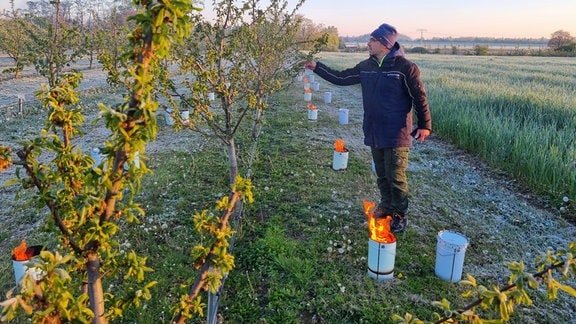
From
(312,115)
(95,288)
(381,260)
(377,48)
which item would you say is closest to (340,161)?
(377,48)

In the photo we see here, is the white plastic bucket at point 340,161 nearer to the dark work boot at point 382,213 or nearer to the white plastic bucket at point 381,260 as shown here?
the dark work boot at point 382,213

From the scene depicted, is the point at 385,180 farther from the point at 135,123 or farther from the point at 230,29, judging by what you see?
the point at 135,123

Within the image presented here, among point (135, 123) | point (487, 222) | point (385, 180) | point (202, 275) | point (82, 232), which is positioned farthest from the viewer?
point (487, 222)

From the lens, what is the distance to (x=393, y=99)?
11.8 feet

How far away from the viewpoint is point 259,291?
9.88ft

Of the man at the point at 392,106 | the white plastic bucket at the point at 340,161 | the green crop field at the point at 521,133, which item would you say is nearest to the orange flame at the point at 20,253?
the man at the point at 392,106

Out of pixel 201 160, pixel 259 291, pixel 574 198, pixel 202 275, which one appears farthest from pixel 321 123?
pixel 202 275

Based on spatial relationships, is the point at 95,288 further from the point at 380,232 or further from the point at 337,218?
the point at 337,218

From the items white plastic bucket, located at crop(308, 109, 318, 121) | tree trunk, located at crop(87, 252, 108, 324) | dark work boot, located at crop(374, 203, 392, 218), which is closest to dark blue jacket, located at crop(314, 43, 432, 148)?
dark work boot, located at crop(374, 203, 392, 218)

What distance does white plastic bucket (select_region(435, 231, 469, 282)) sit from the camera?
9.98 ft

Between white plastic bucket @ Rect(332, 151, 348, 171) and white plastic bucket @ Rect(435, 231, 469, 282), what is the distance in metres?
2.45

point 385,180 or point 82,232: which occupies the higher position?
point 82,232

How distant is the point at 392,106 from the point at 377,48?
54cm

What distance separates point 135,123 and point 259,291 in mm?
2205
